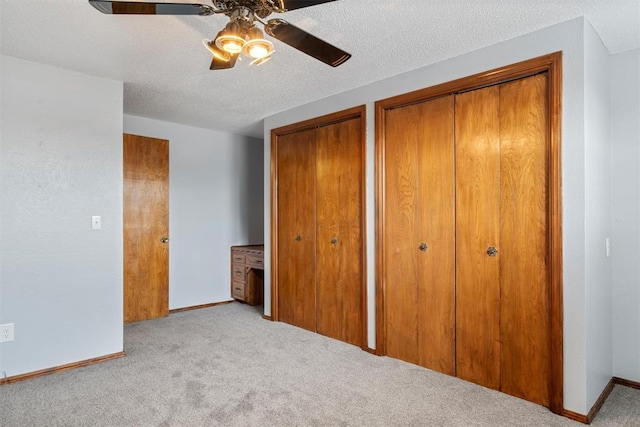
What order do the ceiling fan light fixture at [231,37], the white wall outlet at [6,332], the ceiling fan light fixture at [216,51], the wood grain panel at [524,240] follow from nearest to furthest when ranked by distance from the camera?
the ceiling fan light fixture at [231,37], the ceiling fan light fixture at [216,51], the wood grain panel at [524,240], the white wall outlet at [6,332]

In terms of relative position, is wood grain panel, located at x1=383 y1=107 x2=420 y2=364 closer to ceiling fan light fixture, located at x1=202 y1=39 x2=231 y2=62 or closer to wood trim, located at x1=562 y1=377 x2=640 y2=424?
wood trim, located at x1=562 y1=377 x2=640 y2=424

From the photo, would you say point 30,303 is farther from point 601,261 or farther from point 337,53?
point 601,261

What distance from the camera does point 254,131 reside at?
5098 millimetres

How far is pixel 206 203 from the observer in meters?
4.97

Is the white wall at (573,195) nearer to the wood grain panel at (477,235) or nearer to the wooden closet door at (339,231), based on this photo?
the wood grain panel at (477,235)

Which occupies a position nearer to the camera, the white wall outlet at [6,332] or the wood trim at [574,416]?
the wood trim at [574,416]

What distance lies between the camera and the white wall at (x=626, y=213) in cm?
257

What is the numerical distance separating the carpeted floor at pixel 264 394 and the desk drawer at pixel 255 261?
1.42m

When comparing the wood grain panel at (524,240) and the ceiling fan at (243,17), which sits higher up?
the ceiling fan at (243,17)

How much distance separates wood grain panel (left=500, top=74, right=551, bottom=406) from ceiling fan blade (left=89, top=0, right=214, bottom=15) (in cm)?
192

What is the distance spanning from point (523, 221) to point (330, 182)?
174 cm

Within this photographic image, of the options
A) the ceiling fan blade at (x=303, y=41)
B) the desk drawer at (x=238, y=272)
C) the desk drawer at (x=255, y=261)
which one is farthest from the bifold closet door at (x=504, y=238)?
the desk drawer at (x=238, y=272)

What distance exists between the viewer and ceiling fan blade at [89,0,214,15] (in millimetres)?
1470

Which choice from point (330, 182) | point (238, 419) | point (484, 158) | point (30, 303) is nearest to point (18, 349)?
point (30, 303)
